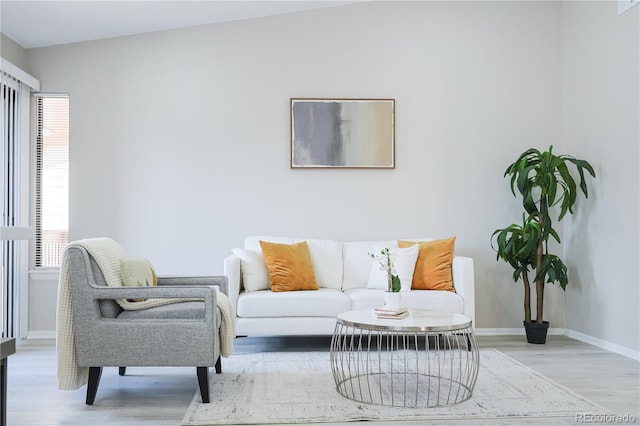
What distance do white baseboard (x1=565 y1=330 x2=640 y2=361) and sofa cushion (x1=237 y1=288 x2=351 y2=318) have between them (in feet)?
7.06

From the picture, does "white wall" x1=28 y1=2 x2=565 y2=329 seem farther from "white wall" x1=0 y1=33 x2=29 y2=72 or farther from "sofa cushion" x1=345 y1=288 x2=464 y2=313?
"sofa cushion" x1=345 y1=288 x2=464 y2=313

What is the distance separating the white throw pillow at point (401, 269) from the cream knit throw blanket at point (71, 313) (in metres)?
1.63

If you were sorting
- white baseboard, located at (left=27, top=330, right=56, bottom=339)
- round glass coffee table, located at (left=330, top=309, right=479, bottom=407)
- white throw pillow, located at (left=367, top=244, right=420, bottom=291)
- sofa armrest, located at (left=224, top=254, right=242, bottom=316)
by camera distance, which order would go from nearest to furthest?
round glass coffee table, located at (left=330, top=309, right=479, bottom=407), sofa armrest, located at (left=224, top=254, right=242, bottom=316), white throw pillow, located at (left=367, top=244, right=420, bottom=291), white baseboard, located at (left=27, top=330, right=56, bottom=339)

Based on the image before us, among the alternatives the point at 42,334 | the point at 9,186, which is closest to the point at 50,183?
the point at 9,186

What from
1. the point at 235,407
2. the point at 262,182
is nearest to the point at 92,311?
the point at 235,407

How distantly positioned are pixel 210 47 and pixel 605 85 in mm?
3422

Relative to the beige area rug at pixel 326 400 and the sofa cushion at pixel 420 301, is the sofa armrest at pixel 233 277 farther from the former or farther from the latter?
the sofa cushion at pixel 420 301

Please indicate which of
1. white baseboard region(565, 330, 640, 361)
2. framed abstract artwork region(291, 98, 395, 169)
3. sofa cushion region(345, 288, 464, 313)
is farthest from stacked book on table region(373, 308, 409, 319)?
framed abstract artwork region(291, 98, 395, 169)

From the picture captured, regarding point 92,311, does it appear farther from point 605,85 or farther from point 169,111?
point 605,85

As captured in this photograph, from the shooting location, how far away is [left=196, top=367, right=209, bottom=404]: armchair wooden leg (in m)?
3.35

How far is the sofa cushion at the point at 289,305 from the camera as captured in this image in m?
4.64

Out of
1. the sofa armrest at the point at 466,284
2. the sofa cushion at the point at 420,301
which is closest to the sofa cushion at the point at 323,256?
the sofa cushion at the point at 420,301

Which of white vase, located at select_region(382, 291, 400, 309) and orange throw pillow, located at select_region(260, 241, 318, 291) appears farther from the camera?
orange throw pillow, located at select_region(260, 241, 318, 291)

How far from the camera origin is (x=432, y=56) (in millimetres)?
5656
